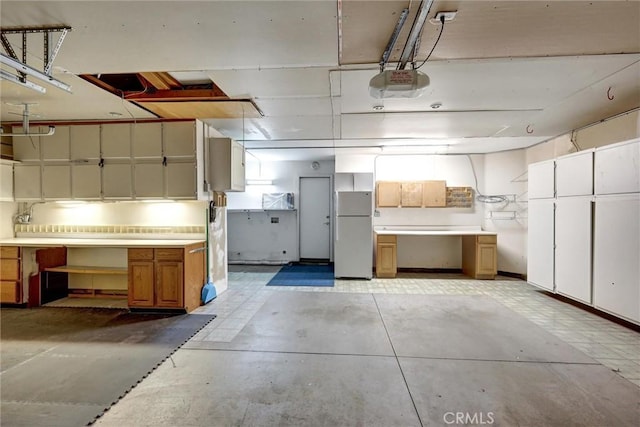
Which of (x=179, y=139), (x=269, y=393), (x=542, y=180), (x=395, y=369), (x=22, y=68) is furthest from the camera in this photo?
(x=542, y=180)

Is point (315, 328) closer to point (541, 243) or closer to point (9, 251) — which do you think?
point (541, 243)

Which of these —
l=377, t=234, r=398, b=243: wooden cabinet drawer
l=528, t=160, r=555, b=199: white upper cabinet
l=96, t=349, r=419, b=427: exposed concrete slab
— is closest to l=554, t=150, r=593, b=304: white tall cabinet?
l=528, t=160, r=555, b=199: white upper cabinet

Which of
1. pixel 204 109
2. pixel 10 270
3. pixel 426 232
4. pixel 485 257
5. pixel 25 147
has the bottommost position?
pixel 485 257

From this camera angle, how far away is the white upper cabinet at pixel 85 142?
409 centimetres

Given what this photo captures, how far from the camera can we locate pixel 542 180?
438cm

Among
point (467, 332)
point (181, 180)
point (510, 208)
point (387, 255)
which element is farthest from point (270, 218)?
point (510, 208)

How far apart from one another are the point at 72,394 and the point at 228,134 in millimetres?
3808

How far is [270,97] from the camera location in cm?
317

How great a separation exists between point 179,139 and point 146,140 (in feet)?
1.53

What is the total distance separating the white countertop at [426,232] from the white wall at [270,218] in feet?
6.75

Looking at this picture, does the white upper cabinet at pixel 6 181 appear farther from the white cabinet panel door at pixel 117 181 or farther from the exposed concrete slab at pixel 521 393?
the exposed concrete slab at pixel 521 393

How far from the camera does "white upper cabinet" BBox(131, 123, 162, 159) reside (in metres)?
4.01

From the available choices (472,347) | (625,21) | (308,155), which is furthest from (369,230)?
(625,21)

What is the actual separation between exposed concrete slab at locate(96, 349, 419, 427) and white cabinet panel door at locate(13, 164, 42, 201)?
3516 millimetres
